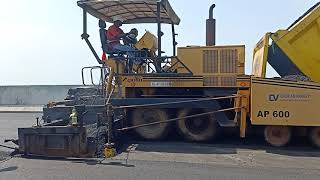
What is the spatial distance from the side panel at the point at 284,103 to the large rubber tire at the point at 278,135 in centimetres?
26

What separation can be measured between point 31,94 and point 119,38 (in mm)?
15937

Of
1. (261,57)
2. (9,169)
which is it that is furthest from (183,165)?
(261,57)

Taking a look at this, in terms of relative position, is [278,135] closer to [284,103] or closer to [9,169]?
[284,103]

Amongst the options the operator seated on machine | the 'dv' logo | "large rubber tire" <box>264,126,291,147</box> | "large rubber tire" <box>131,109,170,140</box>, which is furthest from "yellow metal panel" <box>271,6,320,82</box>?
the operator seated on machine

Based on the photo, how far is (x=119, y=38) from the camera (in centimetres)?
969

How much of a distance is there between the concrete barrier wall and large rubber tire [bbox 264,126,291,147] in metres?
16.5

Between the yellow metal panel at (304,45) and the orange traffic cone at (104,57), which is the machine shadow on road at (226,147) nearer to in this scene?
the yellow metal panel at (304,45)

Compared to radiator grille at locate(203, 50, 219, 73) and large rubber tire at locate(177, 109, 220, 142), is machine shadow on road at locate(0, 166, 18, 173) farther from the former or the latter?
radiator grille at locate(203, 50, 219, 73)

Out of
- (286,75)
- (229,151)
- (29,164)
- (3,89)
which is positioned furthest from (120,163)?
(3,89)

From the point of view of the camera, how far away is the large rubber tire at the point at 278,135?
8.48m

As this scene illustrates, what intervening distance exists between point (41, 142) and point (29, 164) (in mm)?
679

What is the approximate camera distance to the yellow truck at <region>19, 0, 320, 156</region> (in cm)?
829

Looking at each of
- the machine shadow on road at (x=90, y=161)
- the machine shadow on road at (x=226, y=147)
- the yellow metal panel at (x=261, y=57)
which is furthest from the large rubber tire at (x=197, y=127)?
the machine shadow on road at (x=90, y=161)

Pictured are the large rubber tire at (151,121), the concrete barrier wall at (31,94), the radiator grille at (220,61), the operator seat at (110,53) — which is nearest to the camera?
the radiator grille at (220,61)
